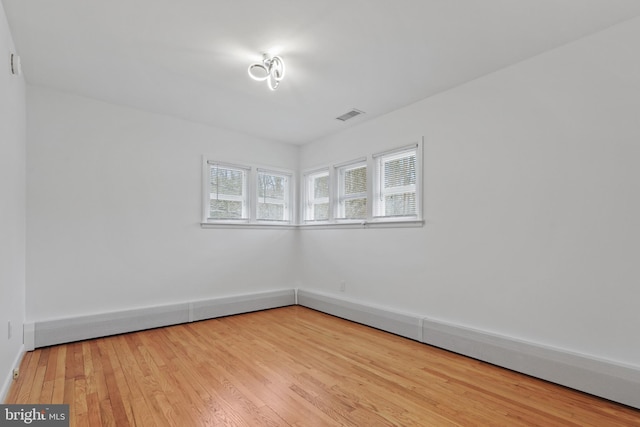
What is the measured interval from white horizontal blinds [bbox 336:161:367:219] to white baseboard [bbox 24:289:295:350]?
1.65 metres

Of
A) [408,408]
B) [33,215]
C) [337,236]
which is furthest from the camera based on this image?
[337,236]

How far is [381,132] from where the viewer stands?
12.8 feet

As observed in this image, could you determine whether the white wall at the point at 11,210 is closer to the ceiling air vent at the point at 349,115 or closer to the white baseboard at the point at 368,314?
the ceiling air vent at the point at 349,115

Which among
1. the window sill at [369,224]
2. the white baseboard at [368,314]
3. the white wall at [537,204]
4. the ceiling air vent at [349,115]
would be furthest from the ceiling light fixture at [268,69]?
the white baseboard at [368,314]

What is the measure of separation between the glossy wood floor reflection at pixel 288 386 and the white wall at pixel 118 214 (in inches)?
24.7

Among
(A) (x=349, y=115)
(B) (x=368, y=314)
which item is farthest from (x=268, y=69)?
(B) (x=368, y=314)

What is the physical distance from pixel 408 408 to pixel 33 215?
372 centimetres

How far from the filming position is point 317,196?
509 cm

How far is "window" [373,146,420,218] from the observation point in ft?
11.8

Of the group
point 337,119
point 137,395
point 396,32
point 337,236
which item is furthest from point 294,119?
point 137,395

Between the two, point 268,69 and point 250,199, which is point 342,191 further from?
point 268,69

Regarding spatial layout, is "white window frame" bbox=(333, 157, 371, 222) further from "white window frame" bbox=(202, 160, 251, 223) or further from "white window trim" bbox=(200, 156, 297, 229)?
"white window frame" bbox=(202, 160, 251, 223)

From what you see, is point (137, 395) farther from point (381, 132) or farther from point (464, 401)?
A: point (381, 132)

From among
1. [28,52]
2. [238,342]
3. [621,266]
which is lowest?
[238,342]
